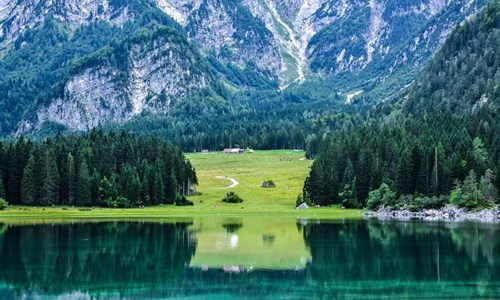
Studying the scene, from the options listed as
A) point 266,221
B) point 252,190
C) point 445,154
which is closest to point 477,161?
point 445,154

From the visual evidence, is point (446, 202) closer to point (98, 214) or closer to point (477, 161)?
point (477, 161)

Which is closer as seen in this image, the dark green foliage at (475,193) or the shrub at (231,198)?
the dark green foliage at (475,193)

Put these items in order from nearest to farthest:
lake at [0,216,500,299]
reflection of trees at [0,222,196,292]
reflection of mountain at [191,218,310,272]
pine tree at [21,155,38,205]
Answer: lake at [0,216,500,299], reflection of trees at [0,222,196,292], reflection of mountain at [191,218,310,272], pine tree at [21,155,38,205]

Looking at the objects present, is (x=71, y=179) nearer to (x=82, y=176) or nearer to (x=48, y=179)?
(x=82, y=176)

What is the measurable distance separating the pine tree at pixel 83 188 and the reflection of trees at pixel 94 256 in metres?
47.6

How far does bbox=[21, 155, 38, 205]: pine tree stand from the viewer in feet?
506

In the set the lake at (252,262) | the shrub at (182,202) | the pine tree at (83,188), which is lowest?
the lake at (252,262)

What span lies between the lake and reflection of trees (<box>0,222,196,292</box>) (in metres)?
0.10

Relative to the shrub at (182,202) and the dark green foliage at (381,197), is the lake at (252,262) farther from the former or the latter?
the shrub at (182,202)

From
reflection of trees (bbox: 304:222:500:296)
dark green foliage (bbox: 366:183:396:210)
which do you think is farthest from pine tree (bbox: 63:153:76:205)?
reflection of trees (bbox: 304:222:500:296)

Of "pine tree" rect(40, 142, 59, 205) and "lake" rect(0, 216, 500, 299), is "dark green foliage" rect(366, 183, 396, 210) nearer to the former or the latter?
"lake" rect(0, 216, 500, 299)

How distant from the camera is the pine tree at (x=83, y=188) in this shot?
156875 millimetres

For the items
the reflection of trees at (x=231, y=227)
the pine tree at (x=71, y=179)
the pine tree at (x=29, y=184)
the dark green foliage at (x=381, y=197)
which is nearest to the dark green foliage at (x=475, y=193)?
the dark green foliage at (x=381, y=197)

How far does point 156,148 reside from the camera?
182m
